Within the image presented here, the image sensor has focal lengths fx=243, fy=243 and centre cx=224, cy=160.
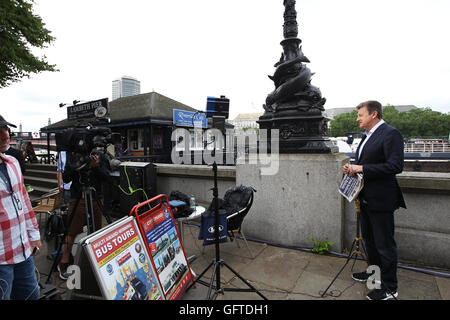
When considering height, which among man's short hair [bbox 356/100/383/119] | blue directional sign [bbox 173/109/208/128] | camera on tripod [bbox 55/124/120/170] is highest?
blue directional sign [bbox 173/109/208/128]

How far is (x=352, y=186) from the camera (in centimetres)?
301

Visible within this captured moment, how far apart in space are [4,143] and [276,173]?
3.69 m

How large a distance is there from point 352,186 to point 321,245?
5.00ft

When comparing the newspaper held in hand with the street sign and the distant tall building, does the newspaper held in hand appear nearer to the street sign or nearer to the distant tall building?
the street sign

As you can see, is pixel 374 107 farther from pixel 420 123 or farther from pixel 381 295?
pixel 420 123

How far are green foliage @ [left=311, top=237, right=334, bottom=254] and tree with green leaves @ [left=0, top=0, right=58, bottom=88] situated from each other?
42.1 ft

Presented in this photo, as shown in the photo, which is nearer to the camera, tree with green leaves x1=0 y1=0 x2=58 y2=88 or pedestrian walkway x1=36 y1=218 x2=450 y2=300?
pedestrian walkway x1=36 y1=218 x2=450 y2=300

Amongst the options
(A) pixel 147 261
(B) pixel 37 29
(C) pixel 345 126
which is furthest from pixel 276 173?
(C) pixel 345 126

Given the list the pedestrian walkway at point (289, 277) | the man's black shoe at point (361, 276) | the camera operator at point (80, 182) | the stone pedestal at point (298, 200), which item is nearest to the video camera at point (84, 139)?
the camera operator at point (80, 182)

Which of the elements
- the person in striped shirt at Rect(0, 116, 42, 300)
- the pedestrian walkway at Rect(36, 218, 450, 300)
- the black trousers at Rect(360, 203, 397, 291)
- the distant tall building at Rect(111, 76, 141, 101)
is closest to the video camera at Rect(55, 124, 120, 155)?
the person in striped shirt at Rect(0, 116, 42, 300)

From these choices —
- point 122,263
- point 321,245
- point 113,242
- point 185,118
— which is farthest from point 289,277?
point 185,118

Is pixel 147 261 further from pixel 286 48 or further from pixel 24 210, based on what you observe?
pixel 286 48

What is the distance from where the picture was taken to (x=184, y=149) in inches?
738

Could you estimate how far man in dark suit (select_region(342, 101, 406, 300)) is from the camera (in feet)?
8.68
